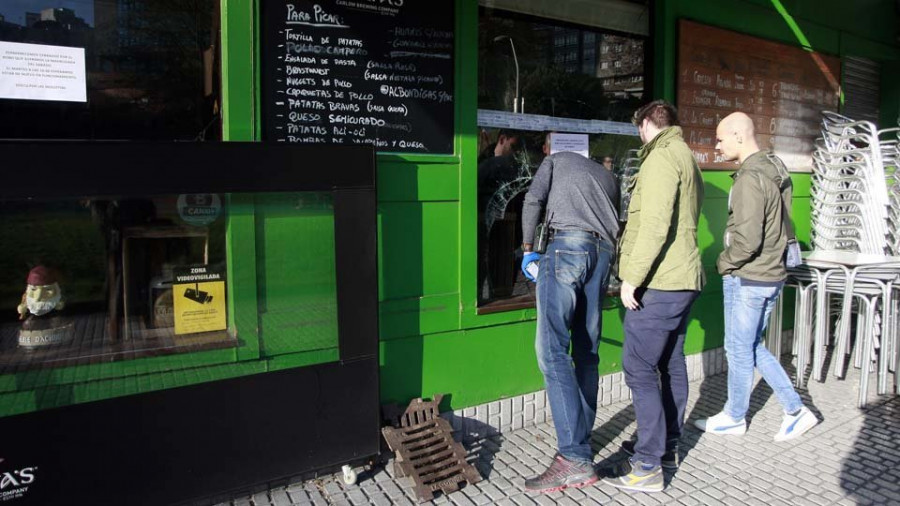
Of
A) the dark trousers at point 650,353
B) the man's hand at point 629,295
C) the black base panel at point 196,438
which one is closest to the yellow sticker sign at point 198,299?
the black base panel at point 196,438

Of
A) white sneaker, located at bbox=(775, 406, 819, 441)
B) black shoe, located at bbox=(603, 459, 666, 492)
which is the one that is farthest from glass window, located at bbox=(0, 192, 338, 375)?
white sneaker, located at bbox=(775, 406, 819, 441)

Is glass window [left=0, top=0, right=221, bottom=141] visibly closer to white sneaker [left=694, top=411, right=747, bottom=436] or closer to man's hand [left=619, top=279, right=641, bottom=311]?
man's hand [left=619, top=279, right=641, bottom=311]

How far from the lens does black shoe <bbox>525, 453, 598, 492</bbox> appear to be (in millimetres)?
3283

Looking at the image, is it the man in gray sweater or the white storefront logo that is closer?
the white storefront logo

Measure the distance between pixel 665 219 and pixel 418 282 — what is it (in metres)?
1.39

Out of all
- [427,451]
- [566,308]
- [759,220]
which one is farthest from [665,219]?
[427,451]

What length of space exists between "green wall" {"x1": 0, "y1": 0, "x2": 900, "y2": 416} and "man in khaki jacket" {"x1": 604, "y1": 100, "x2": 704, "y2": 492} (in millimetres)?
934

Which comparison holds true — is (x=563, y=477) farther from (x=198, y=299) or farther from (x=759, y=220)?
(x=198, y=299)

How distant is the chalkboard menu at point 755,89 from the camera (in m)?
5.00

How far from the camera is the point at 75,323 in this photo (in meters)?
2.67

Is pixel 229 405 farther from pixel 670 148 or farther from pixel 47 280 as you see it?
pixel 670 148

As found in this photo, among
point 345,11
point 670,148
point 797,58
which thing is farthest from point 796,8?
point 345,11

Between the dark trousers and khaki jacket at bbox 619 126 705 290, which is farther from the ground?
khaki jacket at bbox 619 126 705 290

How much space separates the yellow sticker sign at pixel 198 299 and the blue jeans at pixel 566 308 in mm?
1571
